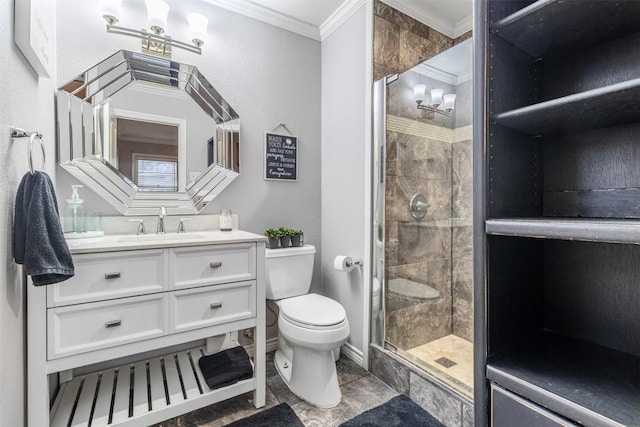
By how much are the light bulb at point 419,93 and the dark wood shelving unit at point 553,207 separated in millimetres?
869

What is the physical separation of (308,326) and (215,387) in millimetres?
550

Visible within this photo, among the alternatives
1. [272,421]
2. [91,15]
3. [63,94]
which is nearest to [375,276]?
[272,421]

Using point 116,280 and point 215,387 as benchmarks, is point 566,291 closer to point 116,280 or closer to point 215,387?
point 215,387

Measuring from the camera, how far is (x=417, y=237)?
2.14 metres

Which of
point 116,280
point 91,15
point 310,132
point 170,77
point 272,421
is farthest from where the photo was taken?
point 310,132

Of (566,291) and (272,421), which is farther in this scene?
(272,421)

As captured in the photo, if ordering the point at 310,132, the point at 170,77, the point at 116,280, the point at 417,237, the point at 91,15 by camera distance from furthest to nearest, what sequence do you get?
the point at 310,132, the point at 417,237, the point at 170,77, the point at 91,15, the point at 116,280

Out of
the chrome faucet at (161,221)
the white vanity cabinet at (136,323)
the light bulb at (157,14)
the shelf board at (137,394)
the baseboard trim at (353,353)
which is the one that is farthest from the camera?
the baseboard trim at (353,353)

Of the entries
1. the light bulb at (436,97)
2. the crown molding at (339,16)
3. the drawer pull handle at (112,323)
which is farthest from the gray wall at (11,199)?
the light bulb at (436,97)

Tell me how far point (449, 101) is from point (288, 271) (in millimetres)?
1528

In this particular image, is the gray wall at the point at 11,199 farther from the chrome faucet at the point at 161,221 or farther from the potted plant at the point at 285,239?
the potted plant at the point at 285,239

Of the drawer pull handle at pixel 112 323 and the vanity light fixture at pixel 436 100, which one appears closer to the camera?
the drawer pull handle at pixel 112 323

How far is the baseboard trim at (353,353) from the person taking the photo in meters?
2.09

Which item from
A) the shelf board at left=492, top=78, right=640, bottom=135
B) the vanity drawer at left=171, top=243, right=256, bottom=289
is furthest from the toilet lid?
the shelf board at left=492, top=78, right=640, bottom=135
